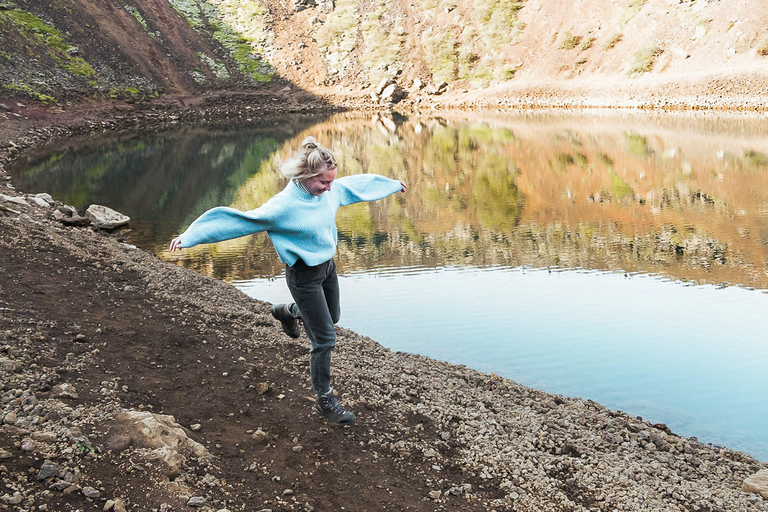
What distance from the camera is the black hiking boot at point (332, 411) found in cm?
676

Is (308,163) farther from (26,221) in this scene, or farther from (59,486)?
(26,221)

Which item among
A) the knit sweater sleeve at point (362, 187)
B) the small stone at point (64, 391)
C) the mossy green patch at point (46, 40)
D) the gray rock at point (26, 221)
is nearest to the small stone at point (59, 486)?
the small stone at point (64, 391)

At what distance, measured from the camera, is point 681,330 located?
480 inches

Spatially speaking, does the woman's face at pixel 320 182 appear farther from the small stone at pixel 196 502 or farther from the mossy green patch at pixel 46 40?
the mossy green patch at pixel 46 40

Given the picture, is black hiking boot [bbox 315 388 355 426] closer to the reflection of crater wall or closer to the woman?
the woman

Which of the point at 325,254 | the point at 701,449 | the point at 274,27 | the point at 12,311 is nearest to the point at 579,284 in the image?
the point at 701,449

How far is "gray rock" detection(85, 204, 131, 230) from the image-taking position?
811 inches

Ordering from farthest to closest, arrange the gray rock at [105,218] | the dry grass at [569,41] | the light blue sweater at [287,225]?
the dry grass at [569,41]
the gray rock at [105,218]
the light blue sweater at [287,225]

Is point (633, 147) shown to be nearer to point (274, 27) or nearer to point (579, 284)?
point (579, 284)

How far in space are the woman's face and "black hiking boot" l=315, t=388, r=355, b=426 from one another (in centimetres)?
204

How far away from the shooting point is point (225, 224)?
588cm

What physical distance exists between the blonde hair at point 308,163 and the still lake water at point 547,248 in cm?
562

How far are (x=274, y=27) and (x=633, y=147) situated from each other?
64.4m

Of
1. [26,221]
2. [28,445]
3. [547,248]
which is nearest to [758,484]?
[28,445]
